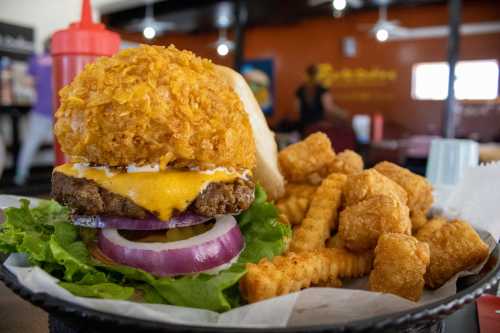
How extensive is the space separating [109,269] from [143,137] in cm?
33

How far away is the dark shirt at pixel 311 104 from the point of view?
29.1 feet

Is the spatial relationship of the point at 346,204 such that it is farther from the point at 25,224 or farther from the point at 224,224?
the point at 25,224

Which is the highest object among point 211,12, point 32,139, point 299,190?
point 211,12

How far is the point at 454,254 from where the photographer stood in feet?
4.04

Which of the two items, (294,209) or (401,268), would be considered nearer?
(401,268)

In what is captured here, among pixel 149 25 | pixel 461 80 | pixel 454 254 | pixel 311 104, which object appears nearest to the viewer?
pixel 454 254

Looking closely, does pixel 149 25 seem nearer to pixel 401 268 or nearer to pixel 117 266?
pixel 117 266

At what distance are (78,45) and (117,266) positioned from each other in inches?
32.3

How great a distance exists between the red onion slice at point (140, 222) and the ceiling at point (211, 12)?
10.5 metres

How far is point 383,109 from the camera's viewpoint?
11859 mm

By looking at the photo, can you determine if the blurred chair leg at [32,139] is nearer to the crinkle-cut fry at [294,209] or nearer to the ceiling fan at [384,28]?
the crinkle-cut fry at [294,209]

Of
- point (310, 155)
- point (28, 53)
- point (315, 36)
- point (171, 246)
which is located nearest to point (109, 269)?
point (171, 246)

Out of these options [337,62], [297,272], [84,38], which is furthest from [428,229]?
[337,62]

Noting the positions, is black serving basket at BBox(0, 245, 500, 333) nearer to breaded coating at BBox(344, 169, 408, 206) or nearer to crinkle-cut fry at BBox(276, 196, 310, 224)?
breaded coating at BBox(344, 169, 408, 206)
